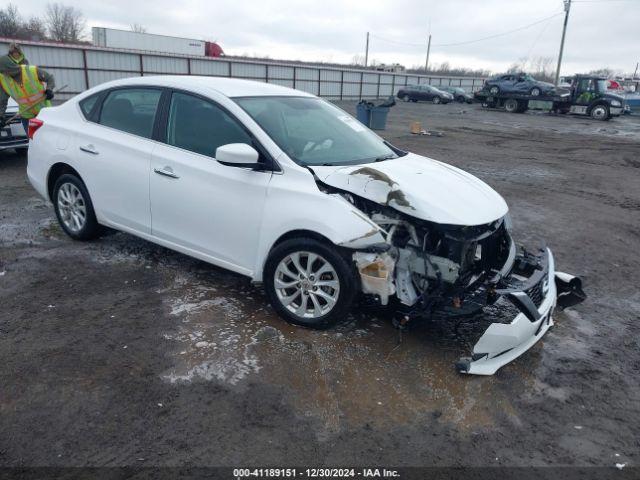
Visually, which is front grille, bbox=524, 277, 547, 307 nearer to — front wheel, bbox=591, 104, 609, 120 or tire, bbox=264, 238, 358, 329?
tire, bbox=264, 238, 358, 329

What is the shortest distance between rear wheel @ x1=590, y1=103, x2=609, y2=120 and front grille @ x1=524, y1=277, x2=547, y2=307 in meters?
28.2

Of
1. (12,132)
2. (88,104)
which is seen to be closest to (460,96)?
(12,132)

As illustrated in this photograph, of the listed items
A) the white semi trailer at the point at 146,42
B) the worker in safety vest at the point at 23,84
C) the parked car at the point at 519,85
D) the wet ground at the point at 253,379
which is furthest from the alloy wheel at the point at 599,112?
the white semi trailer at the point at 146,42

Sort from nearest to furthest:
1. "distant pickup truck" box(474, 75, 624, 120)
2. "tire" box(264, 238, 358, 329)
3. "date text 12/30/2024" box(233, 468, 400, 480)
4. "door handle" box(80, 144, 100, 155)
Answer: "date text 12/30/2024" box(233, 468, 400, 480), "tire" box(264, 238, 358, 329), "door handle" box(80, 144, 100, 155), "distant pickup truck" box(474, 75, 624, 120)

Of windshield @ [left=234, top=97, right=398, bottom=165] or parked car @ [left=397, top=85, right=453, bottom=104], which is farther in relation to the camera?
parked car @ [left=397, top=85, right=453, bottom=104]

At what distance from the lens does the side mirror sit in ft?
11.9

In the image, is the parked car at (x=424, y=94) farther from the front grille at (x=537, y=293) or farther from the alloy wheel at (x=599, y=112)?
the front grille at (x=537, y=293)

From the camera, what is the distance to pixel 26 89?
7961 millimetres

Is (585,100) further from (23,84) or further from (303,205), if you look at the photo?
(303,205)

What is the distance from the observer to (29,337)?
3.56 metres

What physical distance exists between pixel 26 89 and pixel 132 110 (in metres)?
4.52

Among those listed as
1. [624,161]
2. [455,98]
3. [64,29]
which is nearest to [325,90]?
[455,98]

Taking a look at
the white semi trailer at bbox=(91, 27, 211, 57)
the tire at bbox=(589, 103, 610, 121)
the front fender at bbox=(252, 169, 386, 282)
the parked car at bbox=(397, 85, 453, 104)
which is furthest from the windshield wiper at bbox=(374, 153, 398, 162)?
the white semi trailer at bbox=(91, 27, 211, 57)

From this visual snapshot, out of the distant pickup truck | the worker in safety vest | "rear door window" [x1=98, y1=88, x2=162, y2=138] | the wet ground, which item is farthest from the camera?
the distant pickup truck
